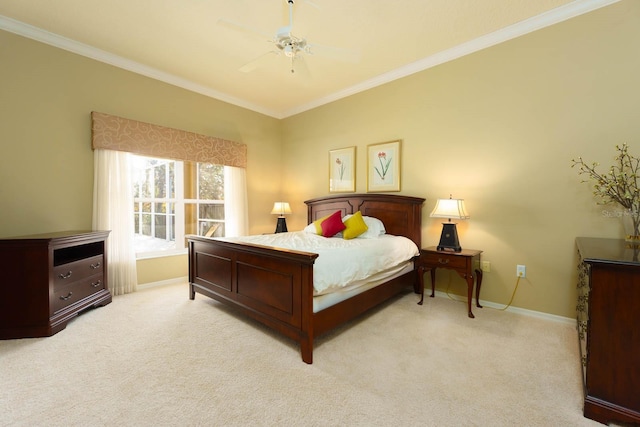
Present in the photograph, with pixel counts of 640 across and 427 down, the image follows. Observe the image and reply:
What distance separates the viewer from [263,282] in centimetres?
222

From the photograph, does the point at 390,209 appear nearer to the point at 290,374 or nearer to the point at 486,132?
the point at 486,132

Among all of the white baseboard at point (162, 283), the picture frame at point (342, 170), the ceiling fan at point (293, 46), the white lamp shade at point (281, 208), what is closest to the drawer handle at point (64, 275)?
the white baseboard at point (162, 283)

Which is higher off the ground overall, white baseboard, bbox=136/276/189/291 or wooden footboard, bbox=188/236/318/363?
wooden footboard, bbox=188/236/318/363

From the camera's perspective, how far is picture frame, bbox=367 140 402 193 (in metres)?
3.61

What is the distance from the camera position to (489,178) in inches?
114

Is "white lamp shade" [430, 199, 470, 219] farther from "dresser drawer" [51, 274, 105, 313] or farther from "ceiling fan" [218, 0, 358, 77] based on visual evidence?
"dresser drawer" [51, 274, 105, 313]

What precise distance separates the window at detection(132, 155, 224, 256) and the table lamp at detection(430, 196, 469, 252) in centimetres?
330

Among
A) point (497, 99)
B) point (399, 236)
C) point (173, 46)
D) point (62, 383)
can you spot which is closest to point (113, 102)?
point (173, 46)

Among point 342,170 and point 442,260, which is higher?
point 342,170

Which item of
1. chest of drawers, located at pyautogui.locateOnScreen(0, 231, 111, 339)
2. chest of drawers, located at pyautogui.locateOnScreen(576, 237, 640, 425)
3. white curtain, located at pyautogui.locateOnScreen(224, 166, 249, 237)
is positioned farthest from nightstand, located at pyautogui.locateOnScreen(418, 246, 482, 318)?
chest of drawers, located at pyautogui.locateOnScreen(0, 231, 111, 339)

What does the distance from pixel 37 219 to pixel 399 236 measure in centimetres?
398

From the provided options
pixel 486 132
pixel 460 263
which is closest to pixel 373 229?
pixel 460 263

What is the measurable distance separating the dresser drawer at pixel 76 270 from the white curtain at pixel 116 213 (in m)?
0.30

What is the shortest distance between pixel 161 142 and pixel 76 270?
1.79m
